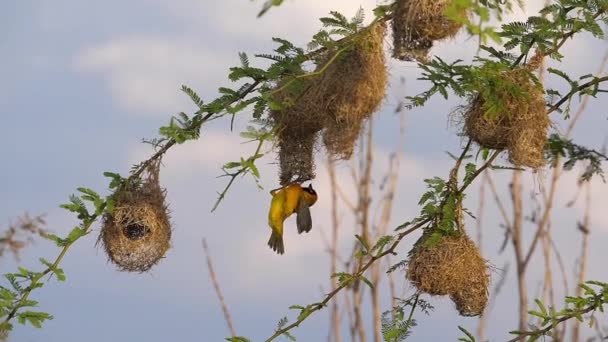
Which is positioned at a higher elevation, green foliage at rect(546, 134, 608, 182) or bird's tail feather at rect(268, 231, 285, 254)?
green foliage at rect(546, 134, 608, 182)

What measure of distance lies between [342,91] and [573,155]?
4.67 feet

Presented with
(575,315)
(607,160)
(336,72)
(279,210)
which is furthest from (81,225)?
(607,160)

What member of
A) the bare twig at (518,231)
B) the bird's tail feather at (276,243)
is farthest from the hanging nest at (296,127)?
the bare twig at (518,231)

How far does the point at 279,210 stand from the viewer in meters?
4.00

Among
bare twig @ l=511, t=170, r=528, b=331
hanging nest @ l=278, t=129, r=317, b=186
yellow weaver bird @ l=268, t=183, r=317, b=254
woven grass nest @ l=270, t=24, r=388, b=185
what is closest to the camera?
woven grass nest @ l=270, t=24, r=388, b=185

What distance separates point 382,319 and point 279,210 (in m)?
0.55

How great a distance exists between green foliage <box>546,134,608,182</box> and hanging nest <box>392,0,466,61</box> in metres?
1.03

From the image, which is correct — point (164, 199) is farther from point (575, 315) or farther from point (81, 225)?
point (575, 315)

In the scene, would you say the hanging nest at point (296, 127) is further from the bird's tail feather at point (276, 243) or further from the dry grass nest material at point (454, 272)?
the dry grass nest material at point (454, 272)

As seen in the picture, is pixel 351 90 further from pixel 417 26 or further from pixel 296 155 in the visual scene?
pixel 296 155

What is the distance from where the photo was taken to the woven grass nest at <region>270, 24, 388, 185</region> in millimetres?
3447

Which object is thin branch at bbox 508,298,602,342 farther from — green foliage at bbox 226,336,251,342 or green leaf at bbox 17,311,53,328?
green leaf at bbox 17,311,53,328

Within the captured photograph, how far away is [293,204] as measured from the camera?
397cm

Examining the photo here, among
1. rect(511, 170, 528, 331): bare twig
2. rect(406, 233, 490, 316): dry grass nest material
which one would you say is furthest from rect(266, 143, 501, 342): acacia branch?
rect(511, 170, 528, 331): bare twig
